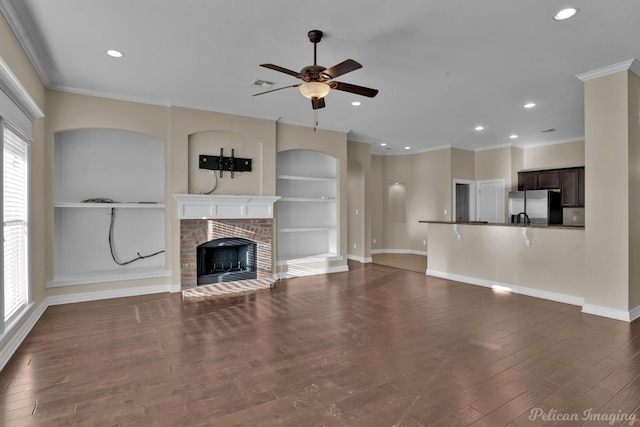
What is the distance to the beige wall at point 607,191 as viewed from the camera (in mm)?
3701

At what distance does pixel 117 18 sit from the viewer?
2893 mm

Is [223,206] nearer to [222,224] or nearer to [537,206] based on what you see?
[222,224]

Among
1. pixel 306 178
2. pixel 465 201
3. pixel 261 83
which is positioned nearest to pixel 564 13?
pixel 261 83

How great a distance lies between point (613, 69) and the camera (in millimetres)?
3744

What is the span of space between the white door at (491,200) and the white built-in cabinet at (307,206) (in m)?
4.25

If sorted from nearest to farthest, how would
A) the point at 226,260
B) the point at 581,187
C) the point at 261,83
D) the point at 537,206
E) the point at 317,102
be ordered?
the point at 317,102 → the point at 261,83 → the point at 226,260 → the point at 581,187 → the point at 537,206

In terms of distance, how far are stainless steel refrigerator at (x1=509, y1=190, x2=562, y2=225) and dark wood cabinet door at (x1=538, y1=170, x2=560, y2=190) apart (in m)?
0.22

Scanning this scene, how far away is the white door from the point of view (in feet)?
27.4

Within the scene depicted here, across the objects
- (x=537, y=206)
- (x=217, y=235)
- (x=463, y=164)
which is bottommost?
(x=217, y=235)

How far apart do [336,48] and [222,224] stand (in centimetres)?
316

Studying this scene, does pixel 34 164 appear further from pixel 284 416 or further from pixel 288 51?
pixel 284 416

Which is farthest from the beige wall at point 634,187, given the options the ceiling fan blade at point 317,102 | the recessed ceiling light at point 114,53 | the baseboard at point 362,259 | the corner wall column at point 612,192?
the recessed ceiling light at point 114,53

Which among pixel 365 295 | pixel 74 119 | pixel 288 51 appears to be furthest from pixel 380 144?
pixel 74 119

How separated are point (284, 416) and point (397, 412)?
0.69 m
